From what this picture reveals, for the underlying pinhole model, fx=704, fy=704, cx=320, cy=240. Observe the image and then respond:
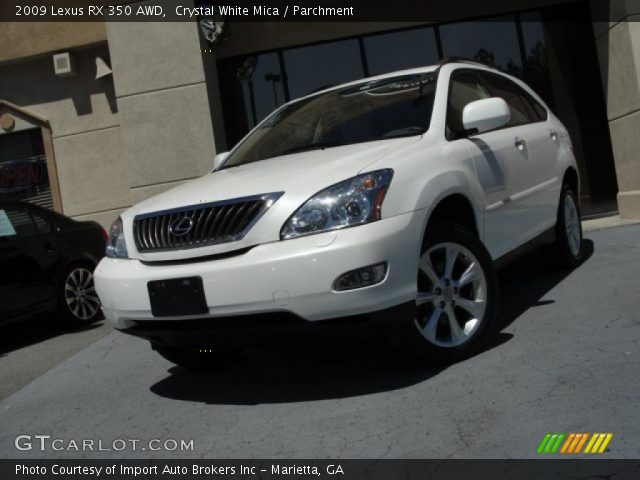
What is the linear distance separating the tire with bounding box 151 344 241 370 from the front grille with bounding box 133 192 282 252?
788mm

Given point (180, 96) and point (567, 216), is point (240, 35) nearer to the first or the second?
point (180, 96)

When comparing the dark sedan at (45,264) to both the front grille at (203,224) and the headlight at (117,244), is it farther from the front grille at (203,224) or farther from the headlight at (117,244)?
the front grille at (203,224)

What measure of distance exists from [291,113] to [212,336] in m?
2.21

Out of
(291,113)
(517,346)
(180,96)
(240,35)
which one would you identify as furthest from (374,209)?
(240,35)

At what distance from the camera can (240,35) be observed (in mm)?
9953

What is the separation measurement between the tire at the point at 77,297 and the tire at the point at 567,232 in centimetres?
429

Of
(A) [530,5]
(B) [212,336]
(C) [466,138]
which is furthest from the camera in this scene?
(A) [530,5]

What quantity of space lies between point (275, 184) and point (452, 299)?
114 centimetres

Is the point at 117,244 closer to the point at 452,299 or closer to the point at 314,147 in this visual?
the point at 314,147

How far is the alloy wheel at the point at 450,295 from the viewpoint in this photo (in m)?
3.63

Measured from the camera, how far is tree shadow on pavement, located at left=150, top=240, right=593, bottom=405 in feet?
12.1

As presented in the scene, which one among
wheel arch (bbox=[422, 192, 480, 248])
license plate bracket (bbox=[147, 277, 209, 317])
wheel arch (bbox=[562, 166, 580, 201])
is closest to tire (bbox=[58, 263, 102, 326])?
license plate bracket (bbox=[147, 277, 209, 317])


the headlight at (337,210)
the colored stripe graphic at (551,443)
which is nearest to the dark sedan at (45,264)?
the headlight at (337,210)
